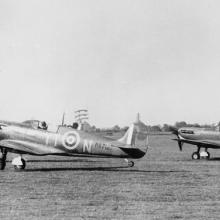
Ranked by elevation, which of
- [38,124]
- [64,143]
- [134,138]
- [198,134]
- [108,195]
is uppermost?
[198,134]

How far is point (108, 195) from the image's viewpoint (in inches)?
304

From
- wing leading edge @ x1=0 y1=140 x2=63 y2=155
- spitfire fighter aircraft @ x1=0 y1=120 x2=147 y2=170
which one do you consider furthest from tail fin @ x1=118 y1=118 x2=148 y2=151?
wing leading edge @ x1=0 y1=140 x2=63 y2=155

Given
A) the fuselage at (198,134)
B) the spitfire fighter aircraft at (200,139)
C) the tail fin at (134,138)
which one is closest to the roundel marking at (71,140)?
the tail fin at (134,138)

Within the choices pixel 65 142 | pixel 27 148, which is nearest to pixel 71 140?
pixel 65 142

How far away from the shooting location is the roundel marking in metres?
12.2

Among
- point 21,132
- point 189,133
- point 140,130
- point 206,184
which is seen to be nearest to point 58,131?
point 21,132

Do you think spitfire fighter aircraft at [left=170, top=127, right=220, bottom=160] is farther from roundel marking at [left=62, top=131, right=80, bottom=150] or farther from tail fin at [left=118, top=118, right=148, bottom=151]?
roundel marking at [left=62, top=131, right=80, bottom=150]

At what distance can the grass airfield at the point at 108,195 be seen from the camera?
6.07 metres

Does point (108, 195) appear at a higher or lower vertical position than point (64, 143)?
lower

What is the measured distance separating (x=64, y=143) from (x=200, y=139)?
8659 mm

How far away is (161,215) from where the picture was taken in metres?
6.00

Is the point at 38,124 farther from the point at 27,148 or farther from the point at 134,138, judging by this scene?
the point at 134,138

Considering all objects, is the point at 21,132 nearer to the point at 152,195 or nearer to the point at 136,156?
the point at 136,156

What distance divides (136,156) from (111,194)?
165 inches
